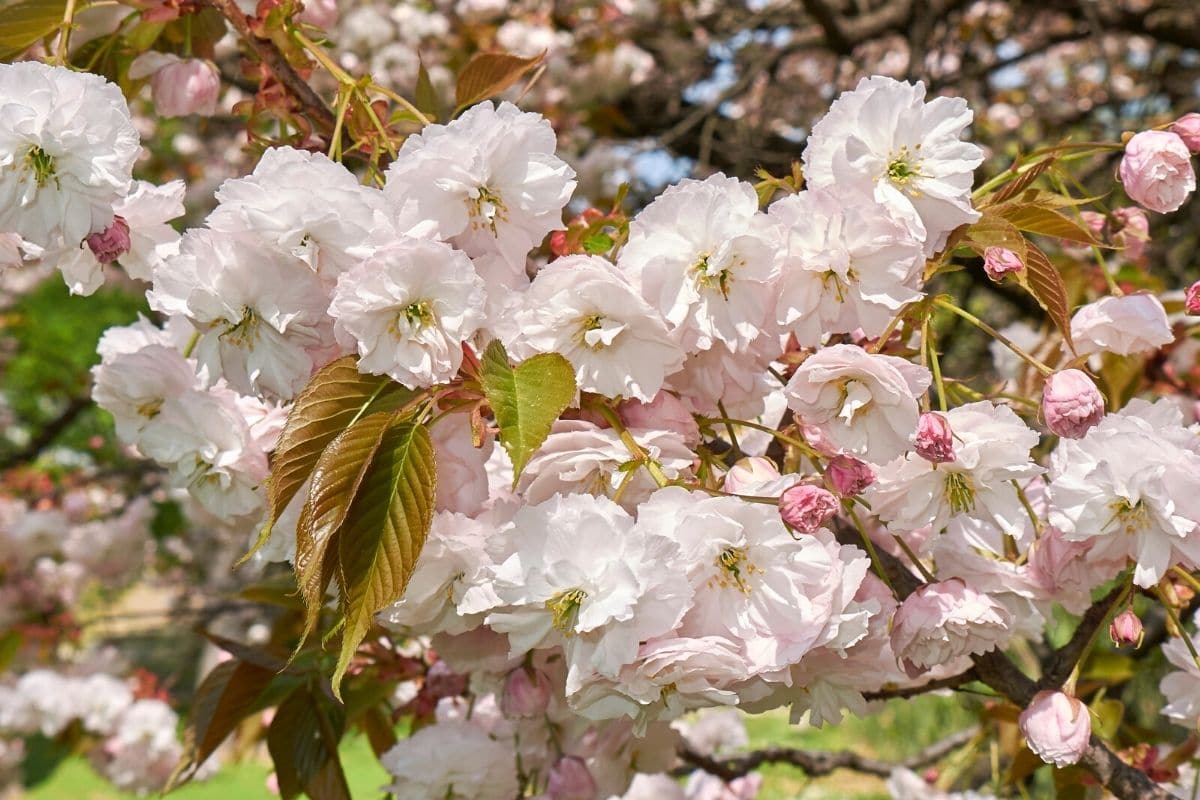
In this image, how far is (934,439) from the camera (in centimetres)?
70

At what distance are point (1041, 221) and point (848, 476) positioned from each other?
0.79ft

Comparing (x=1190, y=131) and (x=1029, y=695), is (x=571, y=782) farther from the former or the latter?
(x=1190, y=131)

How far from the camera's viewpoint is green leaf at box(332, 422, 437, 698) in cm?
68

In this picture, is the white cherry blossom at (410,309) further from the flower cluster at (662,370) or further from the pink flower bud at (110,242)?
the pink flower bud at (110,242)

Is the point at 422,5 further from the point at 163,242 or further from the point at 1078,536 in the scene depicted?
the point at 1078,536

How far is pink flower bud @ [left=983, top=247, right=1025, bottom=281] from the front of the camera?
0.72 m

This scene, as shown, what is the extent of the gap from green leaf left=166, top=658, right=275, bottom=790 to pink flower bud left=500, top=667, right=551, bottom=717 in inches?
12.0

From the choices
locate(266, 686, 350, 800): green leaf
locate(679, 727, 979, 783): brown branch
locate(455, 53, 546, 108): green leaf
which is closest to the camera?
locate(455, 53, 546, 108): green leaf

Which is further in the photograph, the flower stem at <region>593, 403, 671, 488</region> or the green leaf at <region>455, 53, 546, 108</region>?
the green leaf at <region>455, 53, 546, 108</region>

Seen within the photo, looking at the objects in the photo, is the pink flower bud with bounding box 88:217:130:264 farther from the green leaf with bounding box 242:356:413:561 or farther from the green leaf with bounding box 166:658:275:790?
the green leaf with bounding box 166:658:275:790

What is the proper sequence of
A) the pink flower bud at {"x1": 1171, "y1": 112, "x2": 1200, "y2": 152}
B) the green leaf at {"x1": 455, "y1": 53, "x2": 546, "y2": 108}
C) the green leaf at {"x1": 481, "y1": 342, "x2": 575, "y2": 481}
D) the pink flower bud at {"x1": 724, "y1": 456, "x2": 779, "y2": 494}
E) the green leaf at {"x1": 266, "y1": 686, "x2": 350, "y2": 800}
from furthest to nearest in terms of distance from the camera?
the green leaf at {"x1": 266, "y1": 686, "x2": 350, "y2": 800}
the green leaf at {"x1": 455, "y1": 53, "x2": 546, "y2": 108}
the pink flower bud at {"x1": 1171, "y1": 112, "x2": 1200, "y2": 152}
the pink flower bud at {"x1": 724, "y1": 456, "x2": 779, "y2": 494}
the green leaf at {"x1": 481, "y1": 342, "x2": 575, "y2": 481}

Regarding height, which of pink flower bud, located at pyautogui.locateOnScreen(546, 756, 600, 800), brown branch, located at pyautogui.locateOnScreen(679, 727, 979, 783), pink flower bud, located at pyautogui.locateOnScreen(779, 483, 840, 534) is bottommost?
brown branch, located at pyautogui.locateOnScreen(679, 727, 979, 783)

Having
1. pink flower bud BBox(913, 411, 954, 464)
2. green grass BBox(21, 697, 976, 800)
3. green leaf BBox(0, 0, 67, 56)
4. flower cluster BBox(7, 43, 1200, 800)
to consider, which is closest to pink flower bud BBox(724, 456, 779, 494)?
flower cluster BBox(7, 43, 1200, 800)

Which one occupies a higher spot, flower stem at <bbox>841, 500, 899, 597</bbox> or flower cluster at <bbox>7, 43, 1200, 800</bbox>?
flower cluster at <bbox>7, 43, 1200, 800</bbox>
